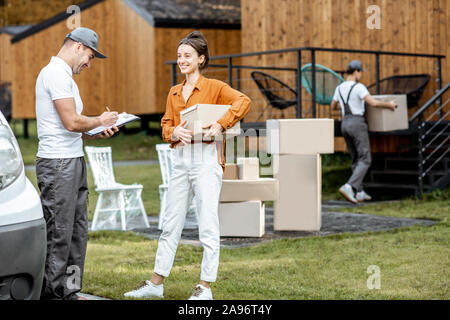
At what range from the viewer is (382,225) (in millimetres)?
9141

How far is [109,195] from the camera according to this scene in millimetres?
9953

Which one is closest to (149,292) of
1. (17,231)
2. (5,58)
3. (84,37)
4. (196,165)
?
(196,165)

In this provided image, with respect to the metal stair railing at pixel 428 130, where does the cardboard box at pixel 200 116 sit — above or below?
above

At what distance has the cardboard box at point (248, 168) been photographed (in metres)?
8.49

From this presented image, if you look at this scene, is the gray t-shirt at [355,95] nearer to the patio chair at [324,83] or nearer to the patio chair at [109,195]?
the patio chair at [324,83]

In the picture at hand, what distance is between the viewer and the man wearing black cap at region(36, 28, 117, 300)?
4695mm

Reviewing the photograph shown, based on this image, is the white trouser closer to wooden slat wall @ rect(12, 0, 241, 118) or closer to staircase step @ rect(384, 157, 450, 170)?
staircase step @ rect(384, 157, 450, 170)

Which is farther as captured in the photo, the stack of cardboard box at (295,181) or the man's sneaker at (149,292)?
the stack of cardboard box at (295,181)

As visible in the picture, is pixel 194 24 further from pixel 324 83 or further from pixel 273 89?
pixel 324 83

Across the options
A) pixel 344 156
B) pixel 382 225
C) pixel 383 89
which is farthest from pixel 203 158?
pixel 344 156

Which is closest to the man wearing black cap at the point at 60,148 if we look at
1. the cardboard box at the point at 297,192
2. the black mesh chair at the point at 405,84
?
the cardboard box at the point at 297,192
